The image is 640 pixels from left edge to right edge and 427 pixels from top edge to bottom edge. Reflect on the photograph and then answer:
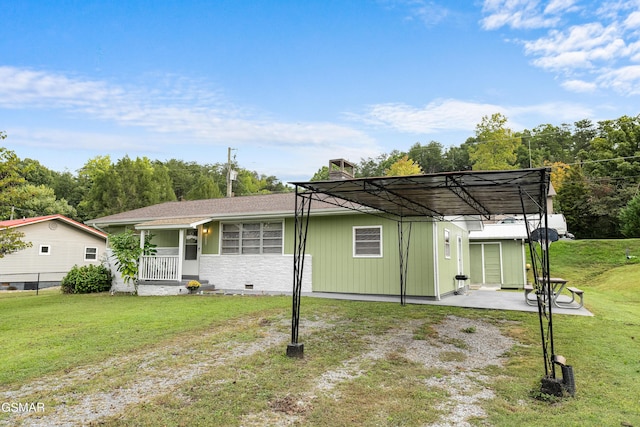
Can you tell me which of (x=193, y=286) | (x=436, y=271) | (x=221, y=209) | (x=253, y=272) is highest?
(x=221, y=209)

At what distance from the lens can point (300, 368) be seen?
4.59m

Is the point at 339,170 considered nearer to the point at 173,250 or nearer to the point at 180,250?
the point at 180,250

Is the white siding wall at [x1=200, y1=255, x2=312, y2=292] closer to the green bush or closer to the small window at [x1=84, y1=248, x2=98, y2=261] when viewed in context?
the green bush

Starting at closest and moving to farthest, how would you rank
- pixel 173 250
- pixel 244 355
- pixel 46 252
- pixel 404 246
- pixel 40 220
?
pixel 244 355
pixel 404 246
pixel 173 250
pixel 40 220
pixel 46 252

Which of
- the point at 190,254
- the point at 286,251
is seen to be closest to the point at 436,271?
the point at 286,251

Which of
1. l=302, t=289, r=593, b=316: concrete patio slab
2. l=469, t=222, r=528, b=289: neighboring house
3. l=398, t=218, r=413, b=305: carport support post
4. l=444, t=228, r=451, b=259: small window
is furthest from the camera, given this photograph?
l=469, t=222, r=528, b=289: neighboring house

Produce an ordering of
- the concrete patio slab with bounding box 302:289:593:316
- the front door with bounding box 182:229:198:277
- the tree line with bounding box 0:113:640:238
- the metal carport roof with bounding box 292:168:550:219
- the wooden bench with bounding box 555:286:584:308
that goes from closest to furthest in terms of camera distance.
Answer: the metal carport roof with bounding box 292:168:550:219 < the concrete patio slab with bounding box 302:289:593:316 < the wooden bench with bounding box 555:286:584:308 < the front door with bounding box 182:229:198:277 < the tree line with bounding box 0:113:640:238

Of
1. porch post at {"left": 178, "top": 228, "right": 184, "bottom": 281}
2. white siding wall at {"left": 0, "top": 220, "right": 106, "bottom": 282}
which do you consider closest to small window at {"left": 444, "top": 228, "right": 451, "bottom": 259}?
porch post at {"left": 178, "top": 228, "right": 184, "bottom": 281}

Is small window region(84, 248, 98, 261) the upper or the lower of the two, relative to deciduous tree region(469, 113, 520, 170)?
lower

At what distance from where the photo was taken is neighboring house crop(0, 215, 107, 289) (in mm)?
18219

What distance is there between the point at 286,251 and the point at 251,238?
139 cm

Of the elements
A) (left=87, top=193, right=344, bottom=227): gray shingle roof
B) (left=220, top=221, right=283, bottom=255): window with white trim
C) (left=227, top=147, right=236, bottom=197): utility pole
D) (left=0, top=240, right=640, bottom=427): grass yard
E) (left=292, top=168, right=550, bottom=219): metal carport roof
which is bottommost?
(left=0, top=240, right=640, bottom=427): grass yard

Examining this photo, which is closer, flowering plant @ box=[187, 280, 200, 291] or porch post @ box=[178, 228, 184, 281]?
flowering plant @ box=[187, 280, 200, 291]

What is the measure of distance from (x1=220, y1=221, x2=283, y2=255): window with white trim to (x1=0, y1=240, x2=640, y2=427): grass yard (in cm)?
387
